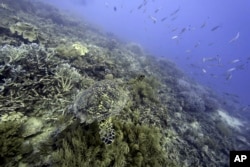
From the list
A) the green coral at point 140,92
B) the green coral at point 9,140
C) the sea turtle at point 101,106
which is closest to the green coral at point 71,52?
the green coral at point 140,92

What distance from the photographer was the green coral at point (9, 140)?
4.19 m

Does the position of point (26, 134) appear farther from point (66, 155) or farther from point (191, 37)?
point (191, 37)

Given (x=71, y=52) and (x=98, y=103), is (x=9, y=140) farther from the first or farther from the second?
(x=71, y=52)

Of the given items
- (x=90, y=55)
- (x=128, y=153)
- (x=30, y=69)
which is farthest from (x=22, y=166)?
(x=90, y=55)

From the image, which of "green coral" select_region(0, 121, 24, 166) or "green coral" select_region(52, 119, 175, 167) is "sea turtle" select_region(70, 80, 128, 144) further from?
"green coral" select_region(0, 121, 24, 166)

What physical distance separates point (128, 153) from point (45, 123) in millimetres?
2441

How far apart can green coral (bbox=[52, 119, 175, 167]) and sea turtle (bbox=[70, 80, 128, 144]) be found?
0.85 ft

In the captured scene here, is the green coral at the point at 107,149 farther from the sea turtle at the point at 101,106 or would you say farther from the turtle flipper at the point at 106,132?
the sea turtle at the point at 101,106

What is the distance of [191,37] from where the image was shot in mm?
196750

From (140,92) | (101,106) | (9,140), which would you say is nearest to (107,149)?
(101,106)

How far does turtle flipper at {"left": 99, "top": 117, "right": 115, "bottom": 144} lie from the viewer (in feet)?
14.6

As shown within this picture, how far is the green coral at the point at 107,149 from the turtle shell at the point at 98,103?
1.02ft

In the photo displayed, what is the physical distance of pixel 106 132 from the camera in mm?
4652

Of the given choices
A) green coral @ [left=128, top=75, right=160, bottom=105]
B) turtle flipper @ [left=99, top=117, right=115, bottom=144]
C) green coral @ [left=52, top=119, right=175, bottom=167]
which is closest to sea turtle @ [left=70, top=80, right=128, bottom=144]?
turtle flipper @ [left=99, top=117, right=115, bottom=144]
